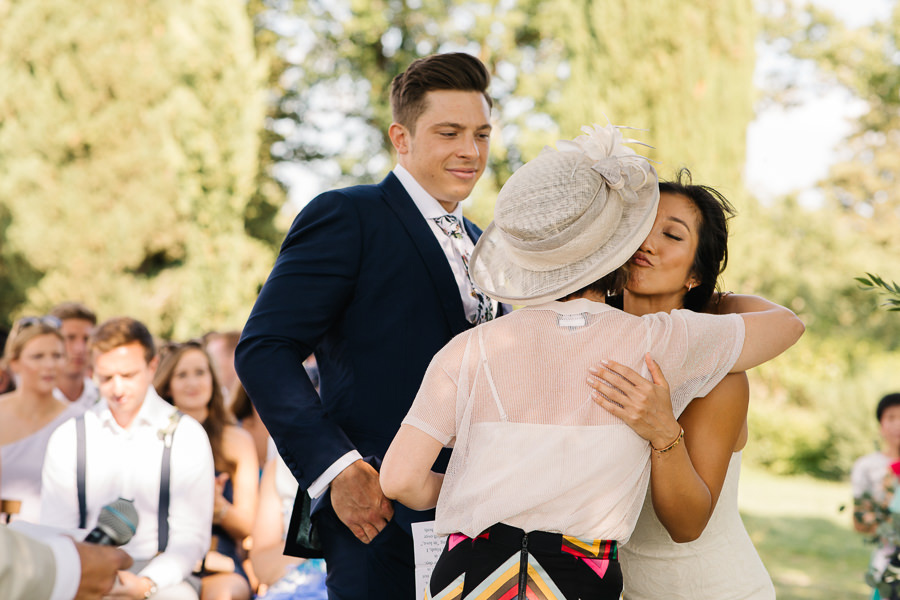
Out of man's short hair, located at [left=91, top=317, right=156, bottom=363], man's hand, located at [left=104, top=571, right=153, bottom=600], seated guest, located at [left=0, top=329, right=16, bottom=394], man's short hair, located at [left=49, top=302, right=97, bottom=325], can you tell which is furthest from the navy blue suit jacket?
seated guest, located at [left=0, top=329, right=16, bottom=394]

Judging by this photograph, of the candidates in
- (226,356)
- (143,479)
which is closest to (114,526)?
(143,479)

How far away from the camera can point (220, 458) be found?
5113 mm

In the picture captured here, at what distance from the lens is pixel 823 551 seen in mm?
10531

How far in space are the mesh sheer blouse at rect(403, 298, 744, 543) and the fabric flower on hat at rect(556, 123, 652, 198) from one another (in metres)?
0.29

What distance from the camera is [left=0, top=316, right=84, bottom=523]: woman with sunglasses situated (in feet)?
17.1

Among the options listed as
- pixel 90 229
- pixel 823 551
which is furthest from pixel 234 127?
pixel 823 551

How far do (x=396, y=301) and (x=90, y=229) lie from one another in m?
16.4

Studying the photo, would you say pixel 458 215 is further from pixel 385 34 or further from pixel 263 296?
pixel 385 34

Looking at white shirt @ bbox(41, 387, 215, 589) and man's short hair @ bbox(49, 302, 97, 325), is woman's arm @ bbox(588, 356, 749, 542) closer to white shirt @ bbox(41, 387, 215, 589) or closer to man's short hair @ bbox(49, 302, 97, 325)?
white shirt @ bbox(41, 387, 215, 589)

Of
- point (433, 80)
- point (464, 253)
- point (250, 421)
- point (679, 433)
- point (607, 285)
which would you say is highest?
point (433, 80)

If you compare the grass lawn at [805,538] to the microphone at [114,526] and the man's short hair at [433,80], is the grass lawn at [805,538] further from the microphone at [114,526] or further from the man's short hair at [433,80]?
the microphone at [114,526]

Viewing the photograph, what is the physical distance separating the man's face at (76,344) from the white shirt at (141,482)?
241 cm

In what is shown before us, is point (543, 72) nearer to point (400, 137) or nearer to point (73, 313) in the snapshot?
point (73, 313)

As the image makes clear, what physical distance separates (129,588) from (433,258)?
95.7 inches
